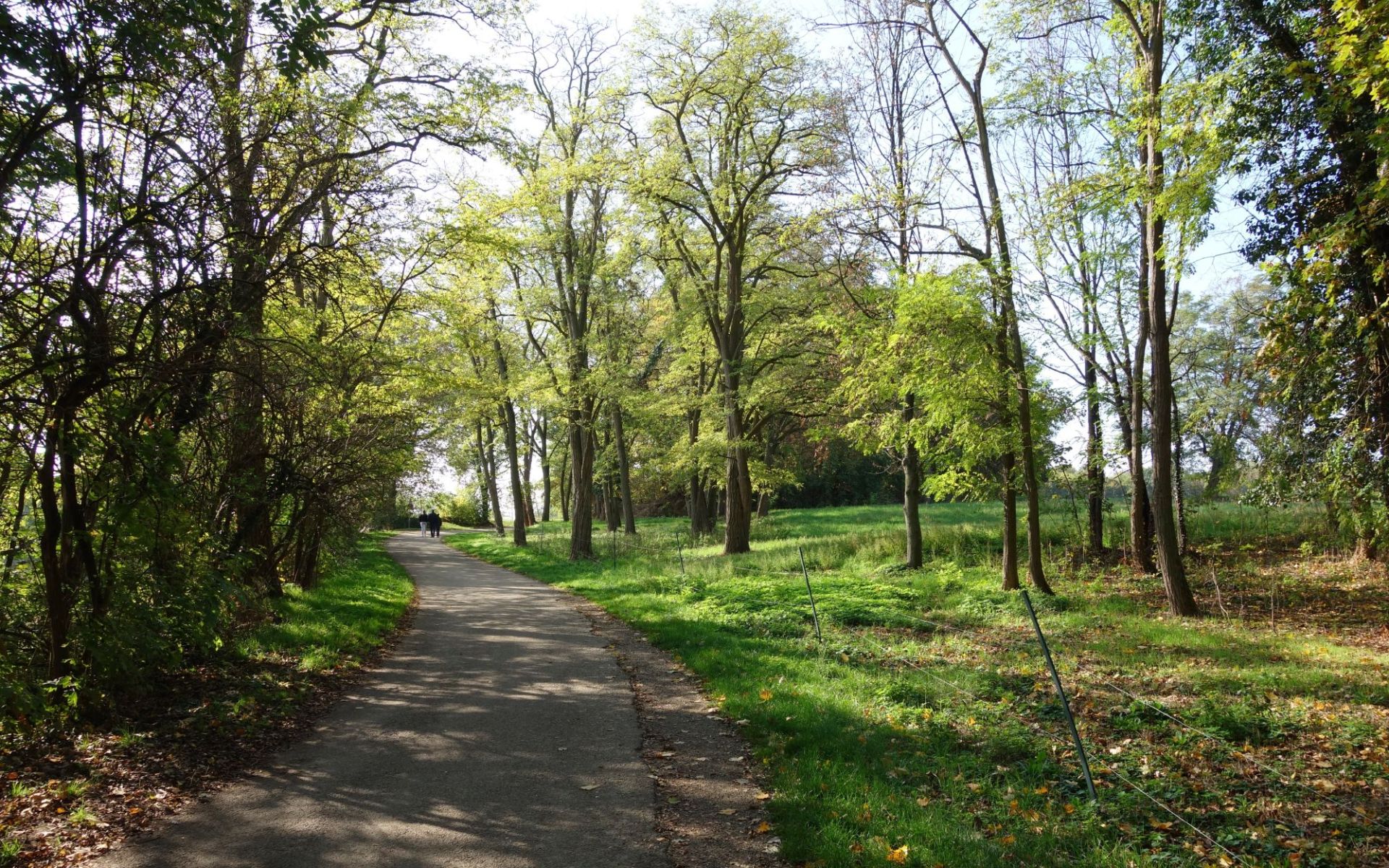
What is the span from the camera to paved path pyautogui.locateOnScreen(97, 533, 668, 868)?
15.5ft

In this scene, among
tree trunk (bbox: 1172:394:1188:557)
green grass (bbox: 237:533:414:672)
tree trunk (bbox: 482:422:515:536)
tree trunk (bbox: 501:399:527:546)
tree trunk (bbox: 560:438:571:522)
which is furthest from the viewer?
tree trunk (bbox: 560:438:571:522)

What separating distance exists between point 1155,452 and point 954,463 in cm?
350

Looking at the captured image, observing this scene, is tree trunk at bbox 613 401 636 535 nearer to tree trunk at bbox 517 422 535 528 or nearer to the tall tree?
the tall tree

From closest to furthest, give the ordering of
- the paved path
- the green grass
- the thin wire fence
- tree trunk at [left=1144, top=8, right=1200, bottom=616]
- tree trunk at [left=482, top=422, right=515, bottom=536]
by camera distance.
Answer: the paved path, the thin wire fence, the green grass, tree trunk at [left=1144, top=8, right=1200, bottom=616], tree trunk at [left=482, top=422, right=515, bottom=536]

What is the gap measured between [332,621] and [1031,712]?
9.58 metres

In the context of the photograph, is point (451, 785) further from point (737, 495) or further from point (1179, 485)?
point (737, 495)

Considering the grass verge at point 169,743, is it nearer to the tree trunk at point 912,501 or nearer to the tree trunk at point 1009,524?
the tree trunk at point 1009,524

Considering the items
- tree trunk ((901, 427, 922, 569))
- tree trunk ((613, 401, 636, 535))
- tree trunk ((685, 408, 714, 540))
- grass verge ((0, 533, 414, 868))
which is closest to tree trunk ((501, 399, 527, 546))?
tree trunk ((613, 401, 636, 535))

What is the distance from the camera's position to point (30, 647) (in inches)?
255

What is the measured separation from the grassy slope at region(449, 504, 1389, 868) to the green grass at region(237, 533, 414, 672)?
4.09 m

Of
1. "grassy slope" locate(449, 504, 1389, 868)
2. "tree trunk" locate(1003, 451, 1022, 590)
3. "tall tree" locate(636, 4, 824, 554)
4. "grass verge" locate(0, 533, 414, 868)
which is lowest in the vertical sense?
"grassy slope" locate(449, 504, 1389, 868)

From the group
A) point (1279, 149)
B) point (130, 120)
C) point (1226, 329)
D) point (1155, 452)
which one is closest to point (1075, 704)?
point (1155, 452)

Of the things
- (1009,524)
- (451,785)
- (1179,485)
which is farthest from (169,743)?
(1179,485)

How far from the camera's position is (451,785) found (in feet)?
19.1
